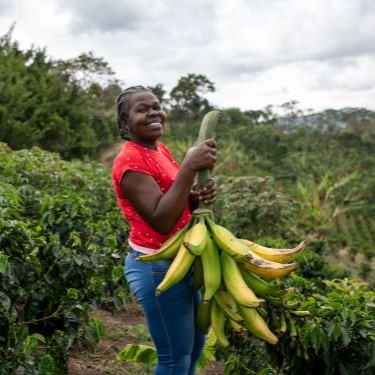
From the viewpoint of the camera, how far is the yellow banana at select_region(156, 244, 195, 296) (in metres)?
2.12

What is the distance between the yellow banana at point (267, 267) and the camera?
2152 mm

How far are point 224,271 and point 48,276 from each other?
1.60m

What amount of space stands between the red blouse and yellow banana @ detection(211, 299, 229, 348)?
13.7 inches

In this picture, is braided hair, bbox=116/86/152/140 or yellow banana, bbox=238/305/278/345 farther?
braided hair, bbox=116/86/152/140

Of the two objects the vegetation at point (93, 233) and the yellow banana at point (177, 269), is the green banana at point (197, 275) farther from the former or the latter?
the vegetation at point (93, 233)

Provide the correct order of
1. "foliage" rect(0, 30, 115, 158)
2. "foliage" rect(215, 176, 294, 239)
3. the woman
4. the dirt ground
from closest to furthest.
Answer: the woman → the dirt ground → "foliage" rect(215, 176, 294, 239) → "foliage" rect(0, 30, 115, 158)

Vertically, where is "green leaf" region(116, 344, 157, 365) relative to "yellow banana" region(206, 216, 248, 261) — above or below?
below

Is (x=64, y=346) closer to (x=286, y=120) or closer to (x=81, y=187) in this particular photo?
(x=81, y=187)

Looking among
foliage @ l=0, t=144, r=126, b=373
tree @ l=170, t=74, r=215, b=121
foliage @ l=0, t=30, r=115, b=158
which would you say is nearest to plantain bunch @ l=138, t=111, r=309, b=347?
foliage @ l=0, t=144, r=126, b=373

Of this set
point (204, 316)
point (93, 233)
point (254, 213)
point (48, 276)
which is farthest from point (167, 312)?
point (254, 213)

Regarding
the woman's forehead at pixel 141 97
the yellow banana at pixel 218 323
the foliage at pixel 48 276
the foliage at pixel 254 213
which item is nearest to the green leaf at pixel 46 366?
the foliage at pixel 48 276

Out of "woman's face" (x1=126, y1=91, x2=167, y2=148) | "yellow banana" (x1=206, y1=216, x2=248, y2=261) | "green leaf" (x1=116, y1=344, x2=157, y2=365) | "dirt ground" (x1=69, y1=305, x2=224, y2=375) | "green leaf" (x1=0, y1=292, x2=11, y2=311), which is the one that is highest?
"woman's face" (x1=126, y1=91, x2=167, y2=148)

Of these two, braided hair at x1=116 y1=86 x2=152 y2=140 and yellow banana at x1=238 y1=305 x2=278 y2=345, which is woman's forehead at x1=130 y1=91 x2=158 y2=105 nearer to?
braided hair at x1=116 y1=86 x2=152 y2=140

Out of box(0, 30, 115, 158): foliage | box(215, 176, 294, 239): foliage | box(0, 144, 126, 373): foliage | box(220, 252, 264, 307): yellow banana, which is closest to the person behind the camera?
box(220, 252, 264, 307): yellow banana
